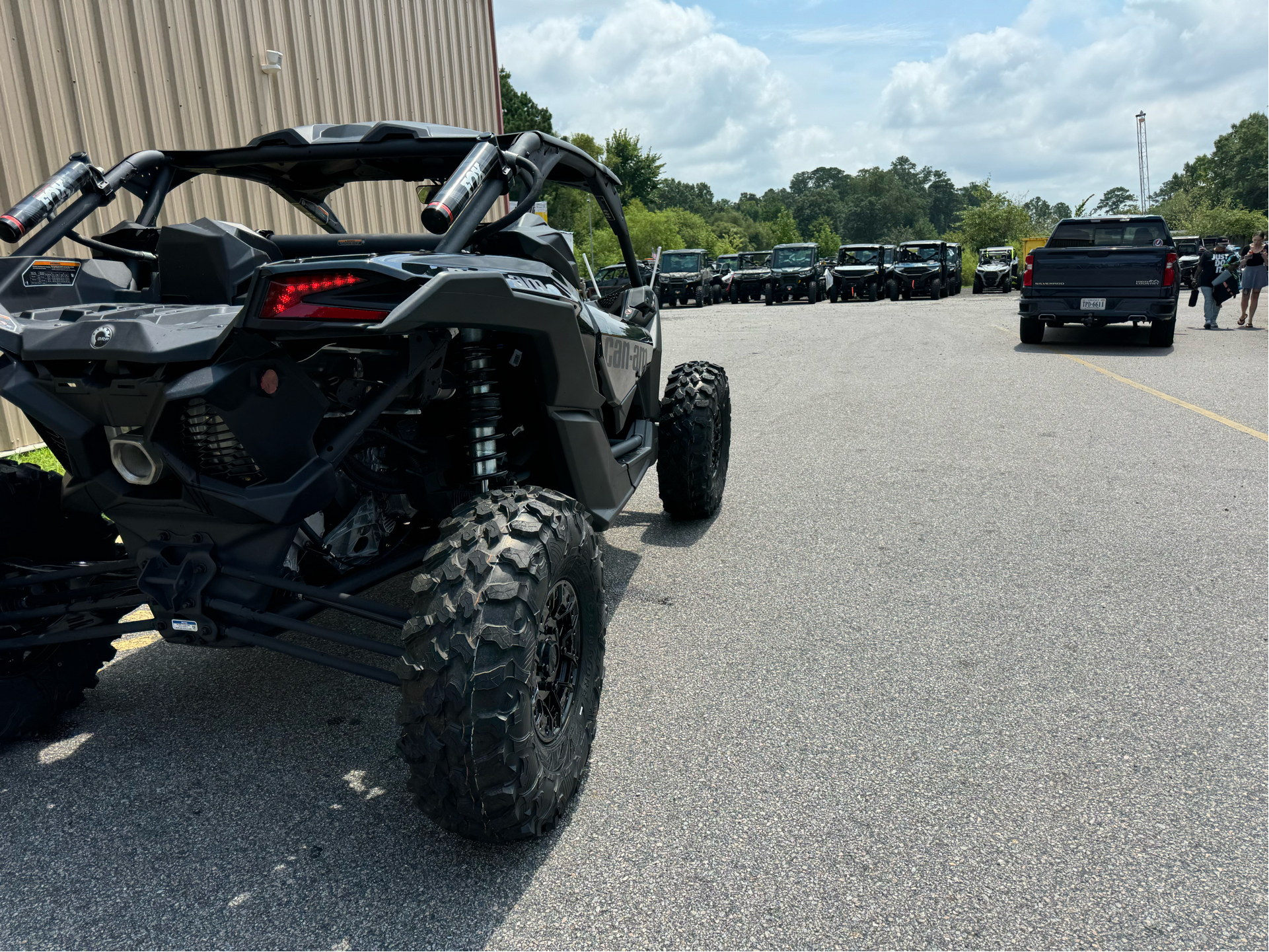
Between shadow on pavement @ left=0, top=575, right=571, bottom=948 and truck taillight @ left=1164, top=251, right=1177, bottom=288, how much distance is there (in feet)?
45.4

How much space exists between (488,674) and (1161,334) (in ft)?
49.7

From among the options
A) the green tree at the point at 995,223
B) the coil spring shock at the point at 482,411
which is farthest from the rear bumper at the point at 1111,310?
the green tree at the point at 995,223

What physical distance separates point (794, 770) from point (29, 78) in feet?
27.2

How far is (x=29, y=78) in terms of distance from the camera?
7.55m

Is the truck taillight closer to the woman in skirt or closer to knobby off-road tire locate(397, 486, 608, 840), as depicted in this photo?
the woman in skirt

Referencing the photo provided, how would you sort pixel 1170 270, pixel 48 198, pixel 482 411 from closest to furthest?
pixel 482 411 → pixel 48 198 → pixel 1170 270

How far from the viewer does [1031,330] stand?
15.3 metres

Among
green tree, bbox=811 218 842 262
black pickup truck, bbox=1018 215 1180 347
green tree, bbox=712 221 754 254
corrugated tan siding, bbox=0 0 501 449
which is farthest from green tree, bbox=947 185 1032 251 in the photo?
corrugated tan siding, bbox=0 0 501 449

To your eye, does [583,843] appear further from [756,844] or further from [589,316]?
[589,316]

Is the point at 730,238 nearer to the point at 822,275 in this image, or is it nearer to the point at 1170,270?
the point at 822,275

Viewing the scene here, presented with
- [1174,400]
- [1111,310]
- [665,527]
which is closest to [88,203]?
[665,527]

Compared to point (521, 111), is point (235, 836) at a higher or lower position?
lower

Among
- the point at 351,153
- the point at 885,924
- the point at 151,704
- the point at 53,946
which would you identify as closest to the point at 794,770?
the point at 885,924

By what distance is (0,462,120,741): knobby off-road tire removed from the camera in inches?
117
